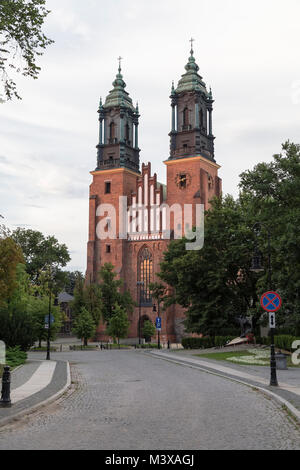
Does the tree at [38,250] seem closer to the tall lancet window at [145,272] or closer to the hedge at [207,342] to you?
the tall lancet window at [145,272]

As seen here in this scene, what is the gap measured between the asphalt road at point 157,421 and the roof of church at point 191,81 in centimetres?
6188

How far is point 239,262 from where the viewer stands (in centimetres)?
4203

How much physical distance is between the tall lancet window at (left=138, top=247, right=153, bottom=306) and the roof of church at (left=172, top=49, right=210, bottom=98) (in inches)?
935

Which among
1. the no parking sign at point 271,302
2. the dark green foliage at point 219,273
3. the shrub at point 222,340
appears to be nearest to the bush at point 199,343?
the dark green foliage at point 219,273

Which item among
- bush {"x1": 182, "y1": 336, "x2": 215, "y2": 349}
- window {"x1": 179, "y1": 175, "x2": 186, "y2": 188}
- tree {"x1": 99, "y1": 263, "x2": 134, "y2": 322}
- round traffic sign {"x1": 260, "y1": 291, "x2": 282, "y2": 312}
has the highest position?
window {"x1": 179, "y1": 175, "x2": 186, "y2": 188}

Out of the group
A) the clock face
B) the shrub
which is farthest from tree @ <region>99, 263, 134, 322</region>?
the shrub

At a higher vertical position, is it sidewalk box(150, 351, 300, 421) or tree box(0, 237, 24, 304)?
tree box(0, 237, 24, 304)

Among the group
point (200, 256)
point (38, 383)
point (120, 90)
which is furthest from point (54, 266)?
point (38, 383)

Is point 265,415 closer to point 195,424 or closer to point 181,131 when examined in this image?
point 195,424

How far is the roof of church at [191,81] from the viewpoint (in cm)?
7275

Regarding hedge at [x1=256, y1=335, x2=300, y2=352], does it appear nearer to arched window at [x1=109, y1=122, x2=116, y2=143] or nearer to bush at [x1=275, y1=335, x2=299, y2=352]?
bush at [x1=275, y1=335, x2=299, y2=352]

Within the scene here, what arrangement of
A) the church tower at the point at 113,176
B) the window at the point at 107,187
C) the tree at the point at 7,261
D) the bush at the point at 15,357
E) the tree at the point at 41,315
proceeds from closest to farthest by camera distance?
1. the tree at the point at 7,261
2. the bush at the point at 15,357
3. the tree at the point at 41,315
4. the church tower at the point at 113,176
5. the window at the point at 107,187

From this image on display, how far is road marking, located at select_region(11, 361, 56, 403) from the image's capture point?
14105mm
